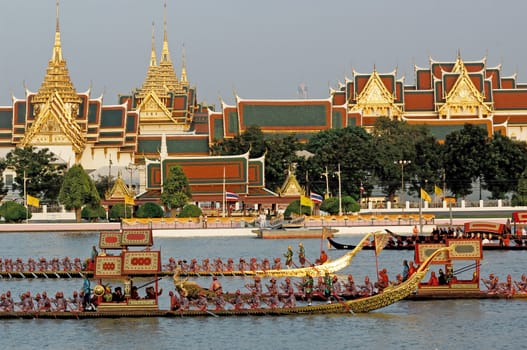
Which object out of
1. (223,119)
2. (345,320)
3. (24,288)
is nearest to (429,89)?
(223,119)

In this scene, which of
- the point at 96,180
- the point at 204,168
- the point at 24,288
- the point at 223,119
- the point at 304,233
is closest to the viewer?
the point at 24,288

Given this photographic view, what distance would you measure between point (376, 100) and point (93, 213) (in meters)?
54.4

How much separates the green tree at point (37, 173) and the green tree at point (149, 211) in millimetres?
14905

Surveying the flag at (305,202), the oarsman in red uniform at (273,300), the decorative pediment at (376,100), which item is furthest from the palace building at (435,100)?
the oarsman in red uniform at (273,300)

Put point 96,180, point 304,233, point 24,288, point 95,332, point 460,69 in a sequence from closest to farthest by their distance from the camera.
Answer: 1. point 95,332
2. point 24,288
3. point 304,233
4. point 96,180
5. point 460,69

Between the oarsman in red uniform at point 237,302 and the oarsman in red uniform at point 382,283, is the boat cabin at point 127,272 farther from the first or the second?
the oarsman in red uniform at point 382,283

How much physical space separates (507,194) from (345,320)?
2603 inches

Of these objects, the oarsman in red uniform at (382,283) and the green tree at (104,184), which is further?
the green tree at (104,184)

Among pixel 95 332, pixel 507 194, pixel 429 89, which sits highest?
pixel 429 89

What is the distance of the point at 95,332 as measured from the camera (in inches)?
1742

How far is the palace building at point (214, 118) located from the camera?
351 ft

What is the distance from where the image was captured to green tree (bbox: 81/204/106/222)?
98000mm

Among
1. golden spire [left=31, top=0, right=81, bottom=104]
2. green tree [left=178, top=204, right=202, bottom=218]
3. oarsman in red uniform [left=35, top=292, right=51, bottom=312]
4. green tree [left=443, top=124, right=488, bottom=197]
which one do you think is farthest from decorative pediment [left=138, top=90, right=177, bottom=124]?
oarsman in red uniform [left=35, top=292, right=51, bottom=312]

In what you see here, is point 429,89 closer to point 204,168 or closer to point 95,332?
point 204,168
